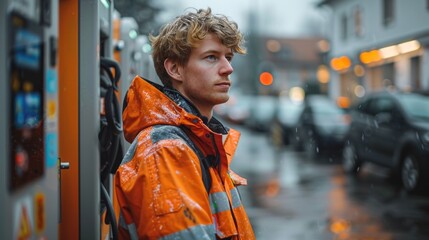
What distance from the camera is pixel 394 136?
390 inches

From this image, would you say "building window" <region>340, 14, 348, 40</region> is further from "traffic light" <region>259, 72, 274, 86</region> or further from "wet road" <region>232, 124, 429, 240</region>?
"wet road" <region>232, 124, 429, 240</region>

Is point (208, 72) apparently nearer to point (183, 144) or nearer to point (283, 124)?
point (183, 144)

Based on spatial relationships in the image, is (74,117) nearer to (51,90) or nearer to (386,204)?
(51,90)

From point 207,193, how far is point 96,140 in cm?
110

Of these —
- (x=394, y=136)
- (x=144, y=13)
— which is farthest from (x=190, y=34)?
(x=144, y=13)

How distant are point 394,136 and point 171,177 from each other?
8.71 metres

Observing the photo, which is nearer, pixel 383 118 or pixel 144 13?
pixel 383 118

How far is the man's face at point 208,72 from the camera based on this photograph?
6.96 feet

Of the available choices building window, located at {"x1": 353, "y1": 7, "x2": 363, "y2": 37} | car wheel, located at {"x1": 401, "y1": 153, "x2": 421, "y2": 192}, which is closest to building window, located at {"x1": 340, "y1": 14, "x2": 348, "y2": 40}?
building window, located at {"x1": 353, "y1": 7, "x2": 363, "y2": 37}

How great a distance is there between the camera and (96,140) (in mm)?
2871

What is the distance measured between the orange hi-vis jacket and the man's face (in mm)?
65

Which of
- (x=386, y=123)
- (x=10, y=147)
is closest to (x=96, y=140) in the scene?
(x=10, y=147)

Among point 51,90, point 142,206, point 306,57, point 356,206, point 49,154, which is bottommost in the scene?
point 356,206

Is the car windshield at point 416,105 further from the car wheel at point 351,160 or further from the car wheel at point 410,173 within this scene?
the car wheel at point 351,160
